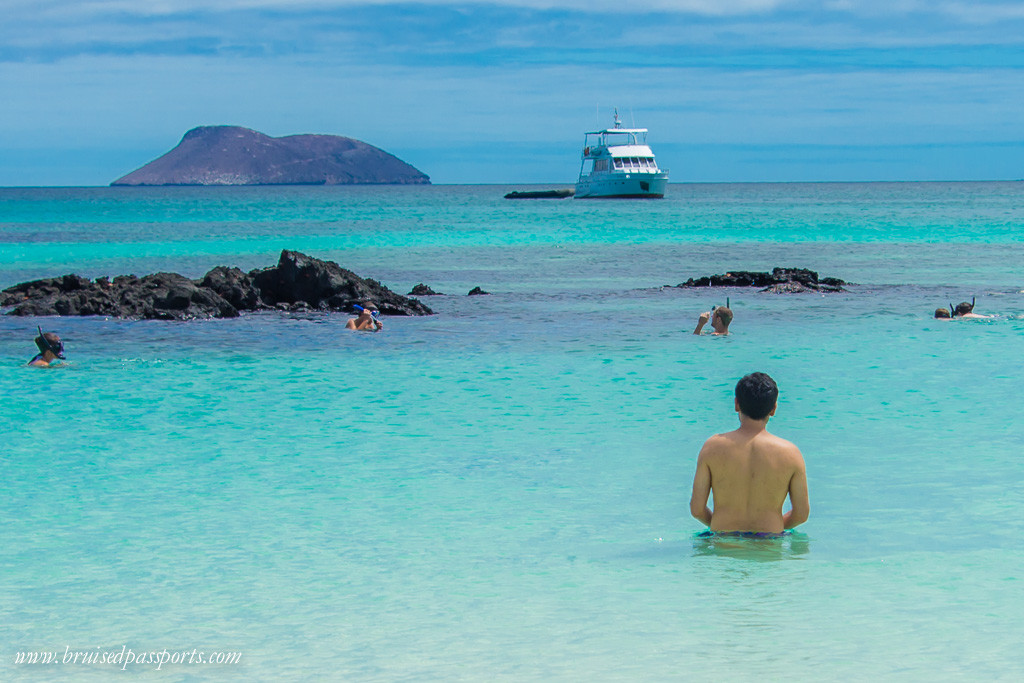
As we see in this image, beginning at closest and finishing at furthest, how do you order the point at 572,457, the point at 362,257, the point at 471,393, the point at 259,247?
the point at 572,457 < the point at 471,393 < the point at 362,257 < the point at 259,247

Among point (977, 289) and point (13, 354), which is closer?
point (13, 354)

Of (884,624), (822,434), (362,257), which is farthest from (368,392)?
(362,257)

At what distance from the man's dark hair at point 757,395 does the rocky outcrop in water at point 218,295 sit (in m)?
15.5

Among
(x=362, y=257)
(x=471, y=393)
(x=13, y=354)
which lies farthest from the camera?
(x=362, y=257)

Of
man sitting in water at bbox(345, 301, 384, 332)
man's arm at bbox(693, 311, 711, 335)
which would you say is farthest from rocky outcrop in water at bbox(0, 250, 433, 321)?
man's arm at bbox(693, 311, 711, 335)

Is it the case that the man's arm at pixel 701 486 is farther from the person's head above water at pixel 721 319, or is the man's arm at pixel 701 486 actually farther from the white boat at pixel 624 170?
the white boat at pixel 624 170

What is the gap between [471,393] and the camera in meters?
12.9

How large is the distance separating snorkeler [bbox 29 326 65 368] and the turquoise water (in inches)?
20.4

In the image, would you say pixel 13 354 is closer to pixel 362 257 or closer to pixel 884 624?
pixel 884 624

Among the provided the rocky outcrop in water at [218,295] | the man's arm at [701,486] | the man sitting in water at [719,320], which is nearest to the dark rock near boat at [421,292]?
the rocky outcrop in water at [218,295]

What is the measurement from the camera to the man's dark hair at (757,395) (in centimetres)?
586

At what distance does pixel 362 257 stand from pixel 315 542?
34.9m

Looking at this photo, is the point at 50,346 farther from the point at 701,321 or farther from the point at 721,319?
the point at 721,319

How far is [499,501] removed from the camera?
8.22m
